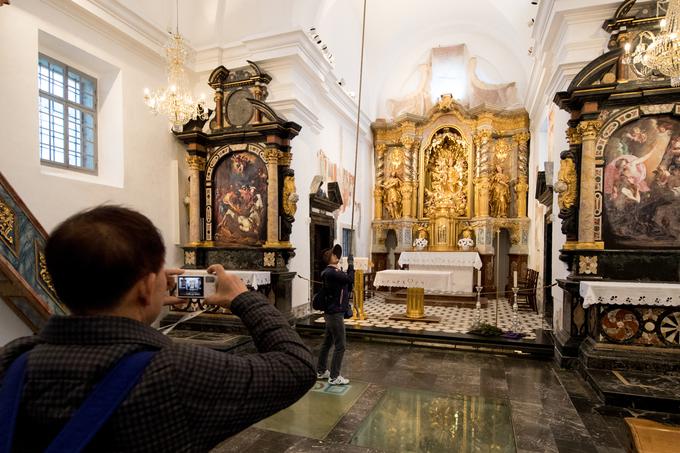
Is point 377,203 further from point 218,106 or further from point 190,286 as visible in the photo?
point 190,286

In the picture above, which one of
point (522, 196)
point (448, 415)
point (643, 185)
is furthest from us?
point (522, 196)

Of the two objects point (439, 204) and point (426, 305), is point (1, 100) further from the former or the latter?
point (439, 204)

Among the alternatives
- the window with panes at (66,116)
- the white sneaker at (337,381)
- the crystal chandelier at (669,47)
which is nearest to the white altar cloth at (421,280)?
the white sneaker at (337,381)

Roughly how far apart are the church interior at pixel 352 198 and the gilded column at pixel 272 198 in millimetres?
49

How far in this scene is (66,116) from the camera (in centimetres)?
738

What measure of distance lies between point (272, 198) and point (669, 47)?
22.1 ft

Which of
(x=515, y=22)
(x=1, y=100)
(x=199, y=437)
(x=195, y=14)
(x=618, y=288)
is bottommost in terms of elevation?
(x=618, y=288)

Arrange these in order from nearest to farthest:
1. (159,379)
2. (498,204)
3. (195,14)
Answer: (159,379)
(195,14)
(498,204)

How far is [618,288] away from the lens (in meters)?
5.46

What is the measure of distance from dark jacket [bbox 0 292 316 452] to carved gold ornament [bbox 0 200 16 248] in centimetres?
528

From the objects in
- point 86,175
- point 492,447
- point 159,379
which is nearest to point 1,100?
point 86,175

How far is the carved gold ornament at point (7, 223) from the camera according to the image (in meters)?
5.00

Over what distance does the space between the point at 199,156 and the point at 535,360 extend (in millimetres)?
7909

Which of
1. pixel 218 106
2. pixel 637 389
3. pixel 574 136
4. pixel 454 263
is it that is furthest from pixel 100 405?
pixel 454 263
